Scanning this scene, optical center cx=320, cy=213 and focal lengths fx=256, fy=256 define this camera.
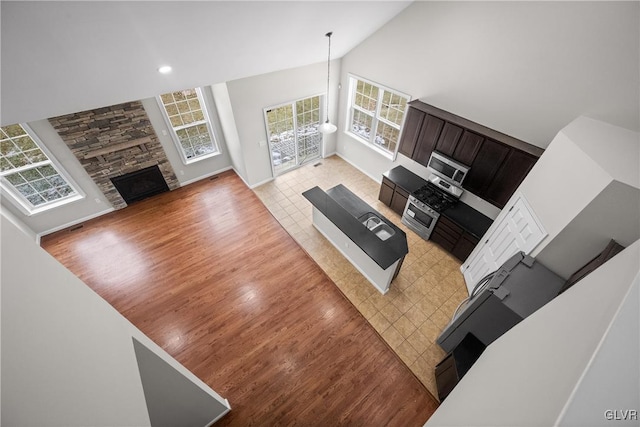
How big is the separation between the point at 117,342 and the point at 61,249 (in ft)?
17.7

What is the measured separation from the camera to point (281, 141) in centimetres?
660

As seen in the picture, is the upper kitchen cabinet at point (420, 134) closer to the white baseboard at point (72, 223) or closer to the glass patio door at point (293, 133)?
the glass patio door at point (293, 133)

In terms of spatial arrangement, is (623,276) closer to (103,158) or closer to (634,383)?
(634,383)

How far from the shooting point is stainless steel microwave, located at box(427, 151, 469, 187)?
4.40 metres

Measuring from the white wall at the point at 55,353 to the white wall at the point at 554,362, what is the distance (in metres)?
1.53

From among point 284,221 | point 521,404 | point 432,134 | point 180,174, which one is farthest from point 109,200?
point 521,404

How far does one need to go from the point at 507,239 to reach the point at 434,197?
1.56 m

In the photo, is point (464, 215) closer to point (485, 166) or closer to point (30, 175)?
point (485, 166)

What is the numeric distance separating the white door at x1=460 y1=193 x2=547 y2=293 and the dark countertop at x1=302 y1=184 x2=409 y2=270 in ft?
4.21

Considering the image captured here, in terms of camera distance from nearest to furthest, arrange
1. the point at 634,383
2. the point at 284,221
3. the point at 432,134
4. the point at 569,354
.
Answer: the point at 634,383, the point at 569,354, the point at 432,134, the point at 284,221

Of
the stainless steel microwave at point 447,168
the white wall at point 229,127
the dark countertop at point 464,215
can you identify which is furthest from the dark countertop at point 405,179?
the white wall at point 229,127

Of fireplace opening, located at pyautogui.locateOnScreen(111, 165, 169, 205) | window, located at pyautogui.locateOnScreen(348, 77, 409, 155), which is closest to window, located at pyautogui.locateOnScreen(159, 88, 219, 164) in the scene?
fireplace opening, located at pyautogui.locateOnScreen(111, 165, 169, 205)

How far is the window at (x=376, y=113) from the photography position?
5.53 metres

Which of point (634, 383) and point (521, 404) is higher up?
point (634, 383)
